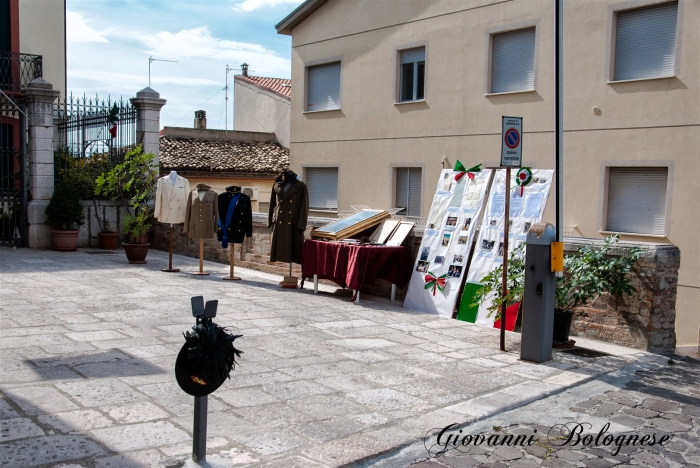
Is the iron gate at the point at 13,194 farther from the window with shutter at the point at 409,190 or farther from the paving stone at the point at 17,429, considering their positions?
the paving stone at the point at 17,429

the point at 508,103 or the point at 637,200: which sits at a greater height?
the point at 508,103

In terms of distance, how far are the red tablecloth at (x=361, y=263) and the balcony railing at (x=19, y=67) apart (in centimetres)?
1188

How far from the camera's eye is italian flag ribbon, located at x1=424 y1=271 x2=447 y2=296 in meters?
9.34

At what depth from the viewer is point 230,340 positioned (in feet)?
13.2

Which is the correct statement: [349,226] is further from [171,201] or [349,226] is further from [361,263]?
[171,201]

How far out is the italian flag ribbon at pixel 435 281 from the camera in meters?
9.34

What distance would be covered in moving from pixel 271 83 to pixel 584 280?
26.3 metres

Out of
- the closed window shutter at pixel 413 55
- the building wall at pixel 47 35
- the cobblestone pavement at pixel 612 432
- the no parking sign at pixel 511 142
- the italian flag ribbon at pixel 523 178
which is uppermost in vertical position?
the building wall at pixel 47 35

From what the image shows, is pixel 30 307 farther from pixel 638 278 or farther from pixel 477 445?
pixel 638 278

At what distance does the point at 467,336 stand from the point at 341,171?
11.5m

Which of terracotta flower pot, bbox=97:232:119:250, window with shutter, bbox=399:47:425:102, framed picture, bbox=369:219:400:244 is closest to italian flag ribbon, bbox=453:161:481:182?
framed picture, bbox=369:219:400:244

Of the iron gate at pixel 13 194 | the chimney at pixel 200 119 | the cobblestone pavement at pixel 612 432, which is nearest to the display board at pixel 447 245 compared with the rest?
the cobblestone pavement at pixel 612 432

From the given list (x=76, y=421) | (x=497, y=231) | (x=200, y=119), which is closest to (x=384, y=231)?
(x=497, y=231)

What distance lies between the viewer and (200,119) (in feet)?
114
